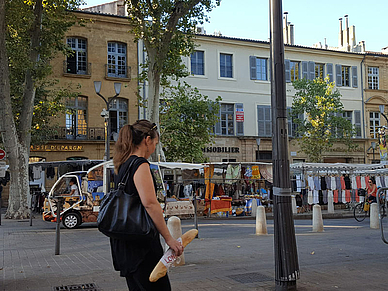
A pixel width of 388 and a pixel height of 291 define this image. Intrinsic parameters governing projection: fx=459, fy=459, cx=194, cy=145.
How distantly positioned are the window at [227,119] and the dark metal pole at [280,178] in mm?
28815

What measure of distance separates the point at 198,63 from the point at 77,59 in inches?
351

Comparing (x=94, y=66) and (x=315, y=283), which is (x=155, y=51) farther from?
(x=315, y=283)

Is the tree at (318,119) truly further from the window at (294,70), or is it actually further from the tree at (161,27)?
the tree at (161,27)

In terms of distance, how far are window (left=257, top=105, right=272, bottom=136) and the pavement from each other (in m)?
24.0

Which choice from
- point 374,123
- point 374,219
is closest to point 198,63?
point 374,123

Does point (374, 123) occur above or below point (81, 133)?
above

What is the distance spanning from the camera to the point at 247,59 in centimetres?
3634

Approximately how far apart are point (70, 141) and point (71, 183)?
13524 mm

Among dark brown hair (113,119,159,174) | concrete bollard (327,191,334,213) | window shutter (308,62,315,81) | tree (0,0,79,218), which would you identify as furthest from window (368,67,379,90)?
dark brown hair (113,119,159,174)

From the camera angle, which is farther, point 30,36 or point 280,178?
point 30,36

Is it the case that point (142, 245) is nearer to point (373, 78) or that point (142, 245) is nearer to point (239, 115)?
point (239, 115)

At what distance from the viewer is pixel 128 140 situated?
3.58 meters

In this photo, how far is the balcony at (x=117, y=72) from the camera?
3166cm

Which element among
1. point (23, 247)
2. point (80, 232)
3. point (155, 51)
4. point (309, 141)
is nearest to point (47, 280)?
point (23, 247)
